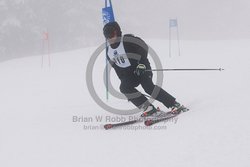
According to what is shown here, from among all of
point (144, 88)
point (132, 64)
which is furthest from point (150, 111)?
point (132, 64)

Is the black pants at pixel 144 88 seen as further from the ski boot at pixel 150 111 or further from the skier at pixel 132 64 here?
the ski boot at pixel 150 111

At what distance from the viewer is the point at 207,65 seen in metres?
12.4

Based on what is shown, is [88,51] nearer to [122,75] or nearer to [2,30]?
[122,75]

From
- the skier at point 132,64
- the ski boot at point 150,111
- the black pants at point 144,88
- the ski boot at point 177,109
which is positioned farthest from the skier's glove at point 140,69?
the ski boot at point 177,109

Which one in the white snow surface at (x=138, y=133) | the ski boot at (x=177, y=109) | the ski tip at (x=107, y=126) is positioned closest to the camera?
the white snow surface at (x=138, y=133)

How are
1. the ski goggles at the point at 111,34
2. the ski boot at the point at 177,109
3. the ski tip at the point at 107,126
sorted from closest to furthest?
the ski tip at the point at 107,126, the ski boot at the point at 177,109, the ski goggles at the point at 111,34

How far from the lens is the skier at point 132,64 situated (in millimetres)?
5707

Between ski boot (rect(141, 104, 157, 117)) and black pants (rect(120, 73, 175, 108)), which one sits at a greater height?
black pants (rect(120, 73, 175, 108))

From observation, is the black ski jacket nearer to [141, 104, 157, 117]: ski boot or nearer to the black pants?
the black pants

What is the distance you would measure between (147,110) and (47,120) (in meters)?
2.10

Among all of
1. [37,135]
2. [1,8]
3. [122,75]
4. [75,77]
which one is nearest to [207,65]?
[75,77]

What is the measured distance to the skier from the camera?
18.7 ft

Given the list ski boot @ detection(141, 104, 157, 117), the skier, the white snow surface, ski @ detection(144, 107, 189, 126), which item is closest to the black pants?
the skier

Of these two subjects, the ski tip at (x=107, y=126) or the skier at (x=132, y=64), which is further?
the skier at (x=132, y=64)
